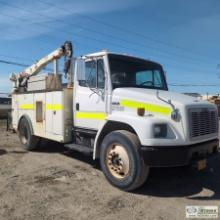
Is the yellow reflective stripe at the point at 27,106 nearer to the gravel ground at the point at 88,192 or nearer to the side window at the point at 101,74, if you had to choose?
the gravel ground at the point at 88,192

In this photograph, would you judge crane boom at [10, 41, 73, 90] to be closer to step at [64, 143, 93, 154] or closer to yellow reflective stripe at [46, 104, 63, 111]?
yellow reflective stripe at [46, 104, 63, 111]

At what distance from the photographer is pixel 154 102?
5891 millimetres

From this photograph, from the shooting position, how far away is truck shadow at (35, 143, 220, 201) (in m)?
5.78

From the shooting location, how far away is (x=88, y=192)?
5793 millimetres

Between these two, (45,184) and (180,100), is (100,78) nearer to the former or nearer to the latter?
(180,100)

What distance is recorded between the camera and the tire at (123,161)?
560cm

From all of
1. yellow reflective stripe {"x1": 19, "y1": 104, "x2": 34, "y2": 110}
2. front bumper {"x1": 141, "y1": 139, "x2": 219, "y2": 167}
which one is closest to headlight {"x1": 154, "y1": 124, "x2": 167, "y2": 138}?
front bumper {"x1": 141, "y1": 139, "x2": 219, "y2": 167}

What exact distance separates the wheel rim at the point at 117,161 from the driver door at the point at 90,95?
882 mm

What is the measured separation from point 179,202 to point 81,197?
1678 mm

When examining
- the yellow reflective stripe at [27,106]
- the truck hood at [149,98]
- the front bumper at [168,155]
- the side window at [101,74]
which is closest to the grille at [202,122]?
the truck hood at [149,98]

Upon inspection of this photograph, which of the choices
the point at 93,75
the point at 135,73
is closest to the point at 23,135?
the point at 93,75

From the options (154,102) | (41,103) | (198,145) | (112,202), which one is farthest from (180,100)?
(41,103)

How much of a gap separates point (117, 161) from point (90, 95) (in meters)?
1.79

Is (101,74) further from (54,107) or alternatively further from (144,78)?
(54,107)
